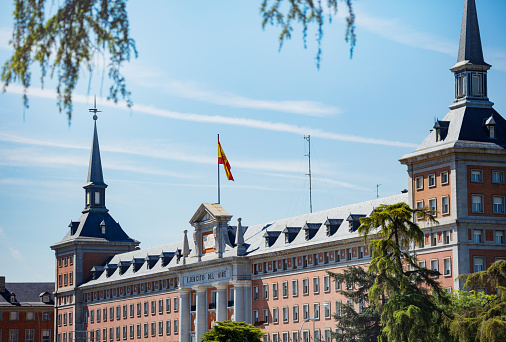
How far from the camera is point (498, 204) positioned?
77312mm

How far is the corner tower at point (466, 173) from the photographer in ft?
246

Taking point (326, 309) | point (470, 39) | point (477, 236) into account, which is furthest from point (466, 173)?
point (326, 309)

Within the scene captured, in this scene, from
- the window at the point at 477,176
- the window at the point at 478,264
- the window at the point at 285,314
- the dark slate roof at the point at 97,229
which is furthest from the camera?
the dark slate roof at the point at 97,229

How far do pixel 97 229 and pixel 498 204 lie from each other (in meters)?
82.9

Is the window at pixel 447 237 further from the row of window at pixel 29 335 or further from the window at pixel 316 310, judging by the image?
the row of window at pixel 29 335

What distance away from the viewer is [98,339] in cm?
13975

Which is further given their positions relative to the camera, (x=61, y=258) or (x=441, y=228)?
(x=61, y=258)

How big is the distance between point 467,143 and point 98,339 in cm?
7982

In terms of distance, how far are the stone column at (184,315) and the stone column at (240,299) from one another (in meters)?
12.5

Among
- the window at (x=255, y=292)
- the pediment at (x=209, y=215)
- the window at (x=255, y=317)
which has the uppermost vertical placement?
the pediment at (x=209, y=215)

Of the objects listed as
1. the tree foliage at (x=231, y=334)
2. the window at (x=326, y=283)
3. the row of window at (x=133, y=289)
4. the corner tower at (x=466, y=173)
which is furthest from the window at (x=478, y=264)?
the row of window at (x=133, y=289)

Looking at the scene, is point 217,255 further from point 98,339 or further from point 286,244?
point 98,339

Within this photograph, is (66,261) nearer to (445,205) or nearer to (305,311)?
(305,311)

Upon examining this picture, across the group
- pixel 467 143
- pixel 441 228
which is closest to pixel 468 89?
pixel 467 143
